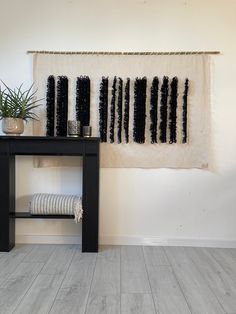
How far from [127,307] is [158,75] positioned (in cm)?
189

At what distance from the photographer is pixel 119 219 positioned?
115 inches

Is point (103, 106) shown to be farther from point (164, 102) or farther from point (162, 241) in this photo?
point (162, 241)

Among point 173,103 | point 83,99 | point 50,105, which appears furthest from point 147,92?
point 50,105

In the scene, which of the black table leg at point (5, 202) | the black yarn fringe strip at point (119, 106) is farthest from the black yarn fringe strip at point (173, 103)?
the black table leg at point (5, 202)

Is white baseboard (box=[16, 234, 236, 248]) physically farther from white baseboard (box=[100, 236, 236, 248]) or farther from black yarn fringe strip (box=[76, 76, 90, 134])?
black yarn fringe strip (box=[76, 76, 90, 134])

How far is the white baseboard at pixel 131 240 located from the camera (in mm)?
2895

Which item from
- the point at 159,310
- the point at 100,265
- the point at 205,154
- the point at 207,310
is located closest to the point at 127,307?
the point at 159,310

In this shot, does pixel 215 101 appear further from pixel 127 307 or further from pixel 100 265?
pixel 127 307

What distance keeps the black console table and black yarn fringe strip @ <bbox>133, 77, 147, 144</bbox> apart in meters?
0.45

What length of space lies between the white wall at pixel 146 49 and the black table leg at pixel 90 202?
0.26 metres

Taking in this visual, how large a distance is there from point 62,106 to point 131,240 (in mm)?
1319

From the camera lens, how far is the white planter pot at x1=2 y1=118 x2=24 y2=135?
2.66 meters

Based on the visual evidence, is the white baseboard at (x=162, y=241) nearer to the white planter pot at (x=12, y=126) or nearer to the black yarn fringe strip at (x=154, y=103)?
the black yarn fringe strip at (x=154, y=103)

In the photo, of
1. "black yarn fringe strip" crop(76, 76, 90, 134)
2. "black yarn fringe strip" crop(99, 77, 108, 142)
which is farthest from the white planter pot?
"black yarn fringe strip" crop(99, 77, 108, 142)
